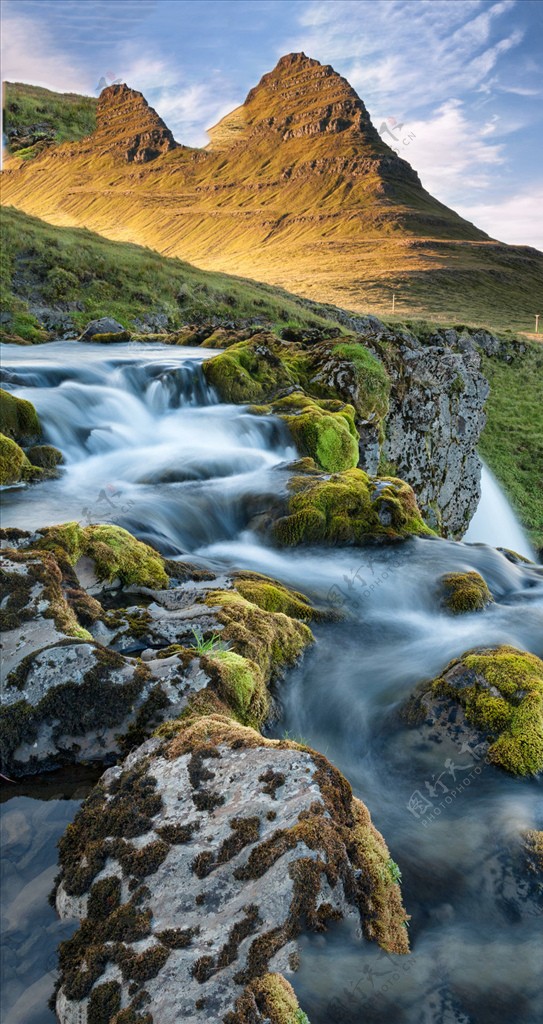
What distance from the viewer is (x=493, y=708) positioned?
5906 mm

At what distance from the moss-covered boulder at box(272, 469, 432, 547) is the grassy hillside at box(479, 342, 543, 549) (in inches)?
805

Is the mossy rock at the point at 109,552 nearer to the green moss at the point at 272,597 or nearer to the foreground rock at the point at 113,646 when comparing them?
the foreground rock at the point at 113,646

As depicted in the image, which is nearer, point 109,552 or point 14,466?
point 109,552

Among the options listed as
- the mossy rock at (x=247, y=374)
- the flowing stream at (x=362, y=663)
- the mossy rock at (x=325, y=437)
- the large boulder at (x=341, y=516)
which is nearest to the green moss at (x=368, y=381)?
the mossy rock at (x=247, y=374)

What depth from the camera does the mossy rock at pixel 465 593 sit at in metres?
9.26

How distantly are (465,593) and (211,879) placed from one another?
677 centimetres

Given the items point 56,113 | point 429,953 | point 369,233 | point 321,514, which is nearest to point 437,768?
point 429,953

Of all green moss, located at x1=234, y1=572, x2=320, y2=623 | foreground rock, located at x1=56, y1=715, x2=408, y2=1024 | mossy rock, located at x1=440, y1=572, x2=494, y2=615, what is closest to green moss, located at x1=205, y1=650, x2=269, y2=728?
foreground rock, located at x1=56, y1=715, x2=408, y2=1024

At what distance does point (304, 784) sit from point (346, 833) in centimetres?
37

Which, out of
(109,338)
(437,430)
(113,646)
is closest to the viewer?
(113,646)

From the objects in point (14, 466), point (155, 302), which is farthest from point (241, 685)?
point (155, 302)

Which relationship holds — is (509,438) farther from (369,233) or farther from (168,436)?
(369,233)

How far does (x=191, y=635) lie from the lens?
646 centimetres

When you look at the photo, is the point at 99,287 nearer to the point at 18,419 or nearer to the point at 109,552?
the point at 18,419
